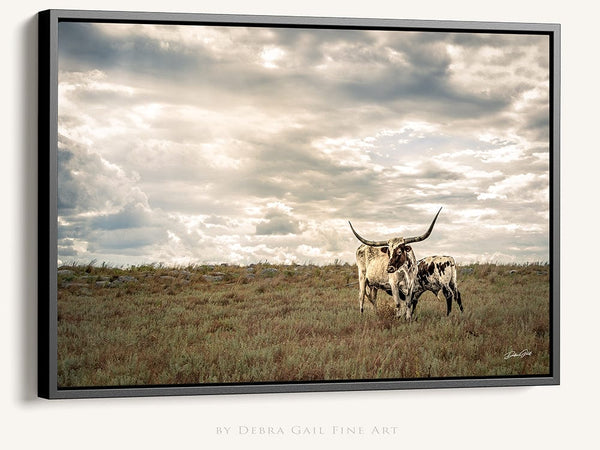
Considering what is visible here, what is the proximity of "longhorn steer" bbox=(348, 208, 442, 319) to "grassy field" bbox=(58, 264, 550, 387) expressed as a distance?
0.07 metres

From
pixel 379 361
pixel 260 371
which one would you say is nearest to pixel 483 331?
pixel 379 361

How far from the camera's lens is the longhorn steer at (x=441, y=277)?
4.95 metres

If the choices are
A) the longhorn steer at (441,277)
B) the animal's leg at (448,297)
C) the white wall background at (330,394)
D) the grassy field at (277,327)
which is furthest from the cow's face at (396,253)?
the white wall background at (330,394)

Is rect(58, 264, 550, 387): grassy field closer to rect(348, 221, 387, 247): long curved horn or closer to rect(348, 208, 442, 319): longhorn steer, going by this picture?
rect(348, 208, 442, 319): longhorn steer

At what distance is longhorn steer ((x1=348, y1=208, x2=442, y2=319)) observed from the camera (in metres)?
4.88

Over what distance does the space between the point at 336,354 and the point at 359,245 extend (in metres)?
0.71

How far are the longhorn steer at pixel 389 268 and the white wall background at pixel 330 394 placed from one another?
63cm

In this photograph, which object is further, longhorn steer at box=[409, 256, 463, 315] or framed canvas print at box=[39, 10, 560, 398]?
longhorn steer at box=[409, 256, 463, 315]

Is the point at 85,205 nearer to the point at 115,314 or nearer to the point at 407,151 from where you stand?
the point at 115,314

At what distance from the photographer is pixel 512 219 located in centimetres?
498

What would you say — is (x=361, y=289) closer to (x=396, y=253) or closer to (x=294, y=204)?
(x=396, y=253)
